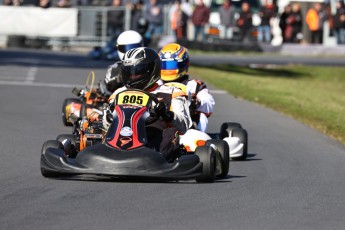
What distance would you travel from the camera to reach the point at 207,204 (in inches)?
319

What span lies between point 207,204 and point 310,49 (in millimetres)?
29628

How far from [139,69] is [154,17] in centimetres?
2574

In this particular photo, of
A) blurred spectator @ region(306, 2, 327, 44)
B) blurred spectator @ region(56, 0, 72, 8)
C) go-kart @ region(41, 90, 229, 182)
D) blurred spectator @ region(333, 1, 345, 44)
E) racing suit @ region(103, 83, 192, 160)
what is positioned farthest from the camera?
blurred spectator @ region(306, 2, 327, 44)

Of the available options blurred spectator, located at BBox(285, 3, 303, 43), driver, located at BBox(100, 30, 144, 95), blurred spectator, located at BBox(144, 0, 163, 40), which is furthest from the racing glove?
blurred spectator, located at BBox(285, 3, 303, 43)

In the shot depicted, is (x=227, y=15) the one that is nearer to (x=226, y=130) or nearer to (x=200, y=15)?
Answer: (x=200, y=15)

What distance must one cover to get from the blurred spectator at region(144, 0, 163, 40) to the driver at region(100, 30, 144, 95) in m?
20.3

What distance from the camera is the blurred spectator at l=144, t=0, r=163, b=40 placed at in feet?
116

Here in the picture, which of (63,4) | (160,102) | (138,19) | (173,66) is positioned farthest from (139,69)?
(63,4)

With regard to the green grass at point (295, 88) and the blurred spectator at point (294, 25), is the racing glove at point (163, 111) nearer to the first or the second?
the green grass at point (295, 88)

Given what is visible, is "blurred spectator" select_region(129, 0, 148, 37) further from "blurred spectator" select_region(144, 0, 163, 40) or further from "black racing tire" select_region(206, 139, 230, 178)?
"black racing tire" select_region(206, 139, 230, 178)

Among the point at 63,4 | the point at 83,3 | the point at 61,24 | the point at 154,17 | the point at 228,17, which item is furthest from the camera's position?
the point at 83,3

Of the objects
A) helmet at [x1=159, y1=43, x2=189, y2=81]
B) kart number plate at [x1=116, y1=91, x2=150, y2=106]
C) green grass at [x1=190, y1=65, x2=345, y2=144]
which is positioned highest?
helmet at [x1=159, y1=43, x2=189, y2=81]

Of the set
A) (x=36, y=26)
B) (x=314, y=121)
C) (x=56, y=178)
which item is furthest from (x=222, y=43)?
(x=56, y=178)

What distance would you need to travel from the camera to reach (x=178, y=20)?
117 ft
